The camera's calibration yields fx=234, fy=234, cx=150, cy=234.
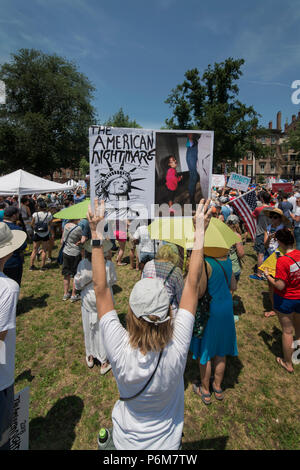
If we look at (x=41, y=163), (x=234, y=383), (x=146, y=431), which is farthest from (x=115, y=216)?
(x=41, y=163)

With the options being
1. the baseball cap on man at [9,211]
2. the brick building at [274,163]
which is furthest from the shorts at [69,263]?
the brick building at [274,163]

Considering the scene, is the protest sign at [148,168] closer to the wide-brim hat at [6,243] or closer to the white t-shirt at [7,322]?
the wide-brim hat at [6,243]

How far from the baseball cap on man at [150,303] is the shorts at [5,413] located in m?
1.49

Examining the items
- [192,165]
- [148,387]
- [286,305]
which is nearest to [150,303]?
[148,387]

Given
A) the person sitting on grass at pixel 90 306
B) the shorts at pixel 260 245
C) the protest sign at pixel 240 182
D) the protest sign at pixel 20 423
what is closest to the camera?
the protest sign at pixel 20 423

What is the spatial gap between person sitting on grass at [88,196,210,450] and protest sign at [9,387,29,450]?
109cm

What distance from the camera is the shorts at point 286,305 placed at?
3.33 metres

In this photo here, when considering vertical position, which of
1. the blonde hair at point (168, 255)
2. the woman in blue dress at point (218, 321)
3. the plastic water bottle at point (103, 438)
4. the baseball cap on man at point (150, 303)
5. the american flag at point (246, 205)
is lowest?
the plastic water bottle at point (103, 438)

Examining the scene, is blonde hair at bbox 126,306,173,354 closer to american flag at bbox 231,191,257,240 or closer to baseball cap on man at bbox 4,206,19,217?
american flag at bbox 231,191,257,240

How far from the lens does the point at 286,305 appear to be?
337 centimetres

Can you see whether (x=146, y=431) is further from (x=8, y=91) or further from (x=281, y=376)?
(x=8, y=91)

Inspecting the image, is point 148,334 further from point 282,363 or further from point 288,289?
point 282,363

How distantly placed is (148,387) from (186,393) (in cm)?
241

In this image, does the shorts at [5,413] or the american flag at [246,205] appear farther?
the american flag at [246,205]
